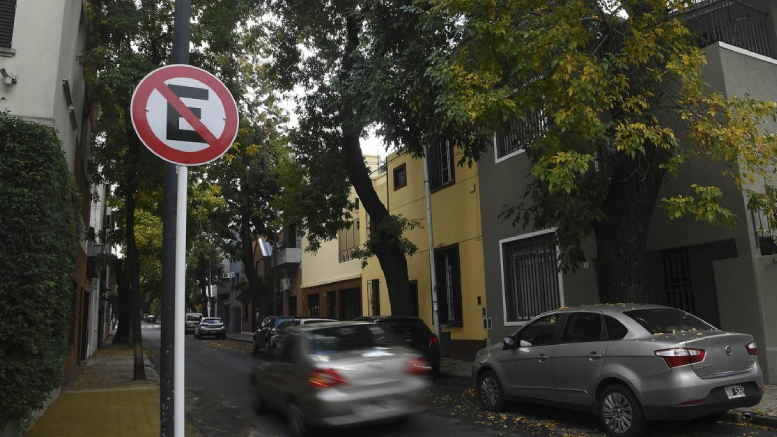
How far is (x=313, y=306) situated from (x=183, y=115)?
93.0ft

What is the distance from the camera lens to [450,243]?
60.1 ft

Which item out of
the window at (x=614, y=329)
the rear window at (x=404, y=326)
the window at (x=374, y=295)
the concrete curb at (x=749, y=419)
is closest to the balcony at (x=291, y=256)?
the window at (x=374, y=295)

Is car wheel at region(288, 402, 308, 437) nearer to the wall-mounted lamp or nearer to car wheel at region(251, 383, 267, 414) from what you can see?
car wheel at region(251, 383, 267, 414)

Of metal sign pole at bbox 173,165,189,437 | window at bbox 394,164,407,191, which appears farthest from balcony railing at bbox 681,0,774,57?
metal sign pole at bbox 173,165,189,437

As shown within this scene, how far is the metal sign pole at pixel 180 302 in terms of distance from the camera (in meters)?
3.52

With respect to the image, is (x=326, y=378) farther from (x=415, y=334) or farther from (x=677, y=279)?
(x=677, y=279)

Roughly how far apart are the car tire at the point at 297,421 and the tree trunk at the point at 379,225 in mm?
8217

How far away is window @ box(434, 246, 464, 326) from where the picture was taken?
17859 mm

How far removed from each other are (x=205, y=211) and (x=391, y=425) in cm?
1958

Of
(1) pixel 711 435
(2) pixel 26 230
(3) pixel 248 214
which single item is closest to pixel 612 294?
(1) pixel 711 435

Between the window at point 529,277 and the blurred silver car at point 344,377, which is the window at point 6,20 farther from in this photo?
the window at point 529,277

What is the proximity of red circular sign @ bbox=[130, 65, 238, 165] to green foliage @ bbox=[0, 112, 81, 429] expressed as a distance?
3.85 meters

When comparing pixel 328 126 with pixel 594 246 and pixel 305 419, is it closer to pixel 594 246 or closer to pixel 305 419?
pixel 594 246

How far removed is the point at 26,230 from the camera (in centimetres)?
643
